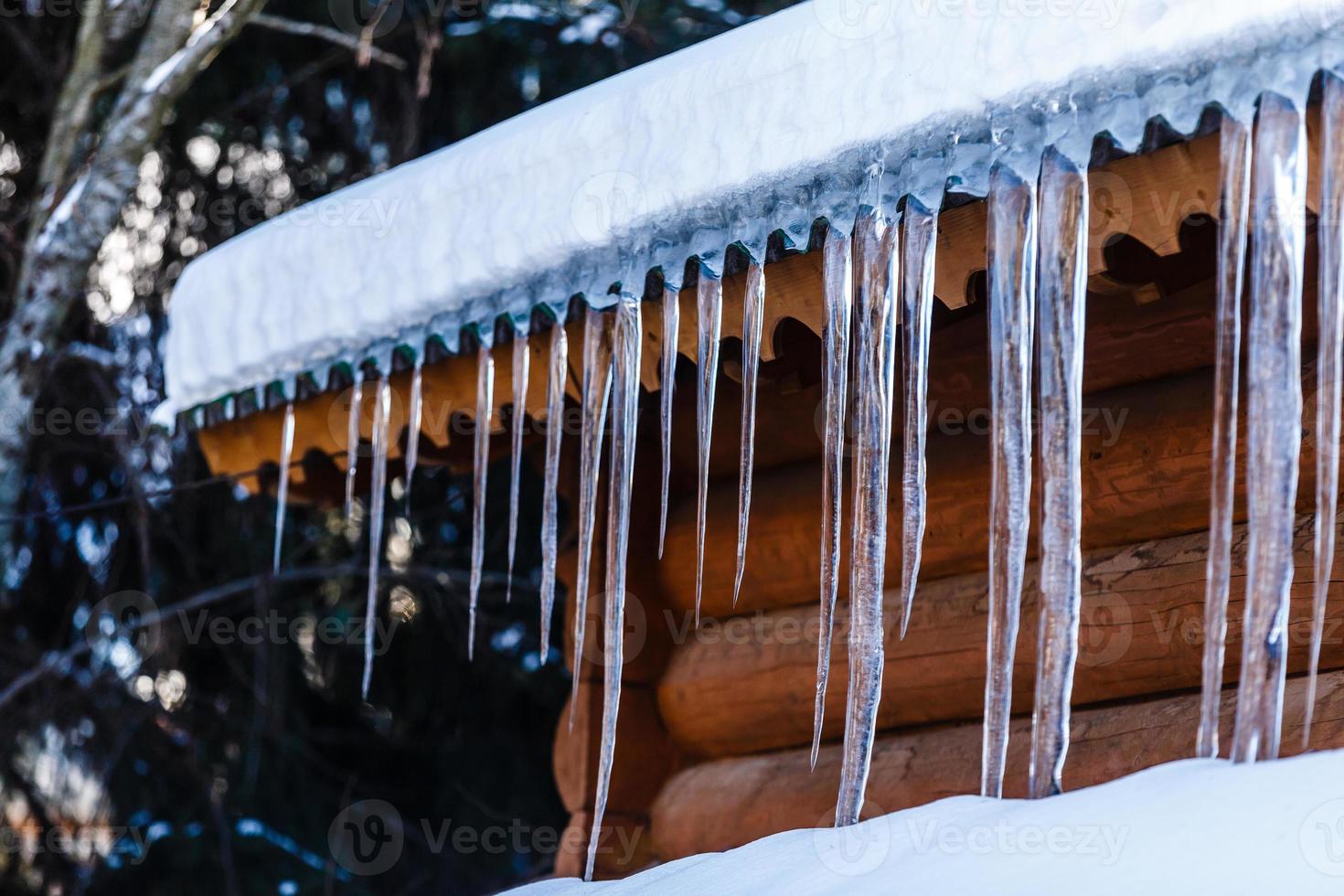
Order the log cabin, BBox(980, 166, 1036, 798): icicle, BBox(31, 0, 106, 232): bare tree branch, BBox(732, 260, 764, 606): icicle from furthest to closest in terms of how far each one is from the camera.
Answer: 1. BBox(31, 0, 106, 232): bare tree branch
2. BBox(732, 260, 764, 606): icicle
3. BBox(980, 166, 1036, 798): icicle
4. the log cabin

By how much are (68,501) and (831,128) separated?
532 centimetres

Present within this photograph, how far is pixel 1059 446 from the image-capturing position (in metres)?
2.44

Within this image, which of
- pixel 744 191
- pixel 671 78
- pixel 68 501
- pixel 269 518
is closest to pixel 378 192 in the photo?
pixel 671 78

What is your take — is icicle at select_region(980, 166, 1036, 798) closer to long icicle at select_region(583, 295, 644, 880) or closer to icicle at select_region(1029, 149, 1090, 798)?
icicle at select_region(1029, 149, 1090, 798)

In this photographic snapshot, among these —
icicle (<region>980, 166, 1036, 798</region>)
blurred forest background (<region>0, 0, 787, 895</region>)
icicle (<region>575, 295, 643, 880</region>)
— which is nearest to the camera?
icicle (<region>980, 166, 1036, 798</region>)

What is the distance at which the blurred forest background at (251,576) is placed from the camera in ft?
21.2

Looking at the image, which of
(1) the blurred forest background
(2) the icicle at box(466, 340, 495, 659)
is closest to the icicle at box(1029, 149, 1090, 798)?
(2) the icicle at box(466, 340, 495, 659)

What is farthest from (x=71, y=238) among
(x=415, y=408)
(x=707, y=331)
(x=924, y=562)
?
(x=924, y=562)

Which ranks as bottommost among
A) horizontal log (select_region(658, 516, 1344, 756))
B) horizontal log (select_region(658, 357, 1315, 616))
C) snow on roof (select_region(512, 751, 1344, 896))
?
A: snow on roof (select_region(512, 751, 1344, 896))

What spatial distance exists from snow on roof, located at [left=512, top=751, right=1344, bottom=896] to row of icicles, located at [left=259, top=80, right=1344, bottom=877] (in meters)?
0.07

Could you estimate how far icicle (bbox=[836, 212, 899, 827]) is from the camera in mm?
2639

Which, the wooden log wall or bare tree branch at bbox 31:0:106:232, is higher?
bare tree branch at bbox 31:0:106:232

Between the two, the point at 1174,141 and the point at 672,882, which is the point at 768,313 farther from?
the point at 672,882

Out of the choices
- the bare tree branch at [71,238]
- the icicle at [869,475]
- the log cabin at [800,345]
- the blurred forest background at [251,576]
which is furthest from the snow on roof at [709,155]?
the blurred forest background at [251,576]
